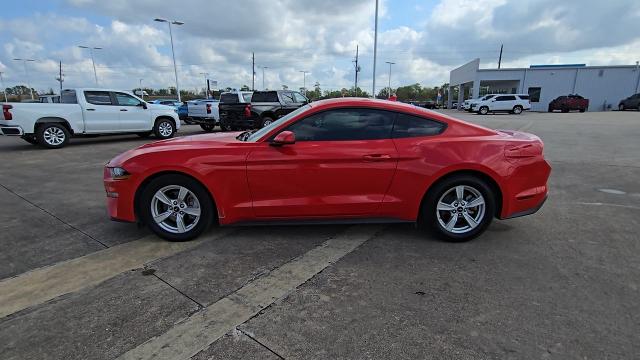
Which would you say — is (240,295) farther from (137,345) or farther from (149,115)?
(149,115)

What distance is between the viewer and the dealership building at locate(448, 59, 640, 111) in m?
41.0

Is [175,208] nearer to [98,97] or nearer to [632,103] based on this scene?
[98,97]

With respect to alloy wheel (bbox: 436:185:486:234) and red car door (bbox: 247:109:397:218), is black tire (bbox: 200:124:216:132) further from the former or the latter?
alloy wheel (bbox: 436:185:486:234)

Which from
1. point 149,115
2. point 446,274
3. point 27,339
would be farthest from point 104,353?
point 149,115

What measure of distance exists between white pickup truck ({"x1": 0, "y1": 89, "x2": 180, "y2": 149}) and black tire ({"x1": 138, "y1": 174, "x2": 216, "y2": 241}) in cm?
947

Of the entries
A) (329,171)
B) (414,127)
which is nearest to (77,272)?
(329,171)

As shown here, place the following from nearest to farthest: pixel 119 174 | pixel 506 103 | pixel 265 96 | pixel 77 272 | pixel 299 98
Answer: pixel 77 272 < pixel 119 174 < pixel 265 96 < pixel 299 98 < pixel 506 103

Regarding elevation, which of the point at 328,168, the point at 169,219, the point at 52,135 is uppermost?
the point at 328,168

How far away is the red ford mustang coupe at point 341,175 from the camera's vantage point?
3.71 meters

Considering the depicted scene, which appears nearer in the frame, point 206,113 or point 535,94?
point 206,113

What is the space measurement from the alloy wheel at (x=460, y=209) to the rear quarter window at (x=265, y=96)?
37.8 ft

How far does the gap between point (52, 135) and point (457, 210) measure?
12.0 m

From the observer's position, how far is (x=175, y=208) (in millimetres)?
3871

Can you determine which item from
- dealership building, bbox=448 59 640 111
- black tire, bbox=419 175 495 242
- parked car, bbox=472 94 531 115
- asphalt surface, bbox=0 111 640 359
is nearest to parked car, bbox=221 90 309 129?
asphalt surface, bbox=0 111 640 359
